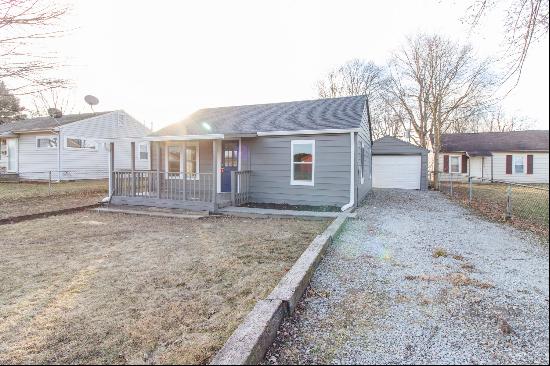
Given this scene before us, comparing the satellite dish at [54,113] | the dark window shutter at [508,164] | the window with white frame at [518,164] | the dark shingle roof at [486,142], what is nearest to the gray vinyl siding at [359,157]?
the dark shingle roof at [486,142]

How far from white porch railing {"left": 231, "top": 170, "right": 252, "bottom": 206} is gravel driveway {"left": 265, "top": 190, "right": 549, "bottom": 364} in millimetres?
5031

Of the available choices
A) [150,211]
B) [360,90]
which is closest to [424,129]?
[360,90]

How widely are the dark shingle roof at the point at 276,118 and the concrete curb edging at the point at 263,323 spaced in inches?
263

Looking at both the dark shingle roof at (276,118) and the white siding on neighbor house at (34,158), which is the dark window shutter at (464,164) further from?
the white siding on neighbor house at (34,158)

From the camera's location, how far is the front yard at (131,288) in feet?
7.75

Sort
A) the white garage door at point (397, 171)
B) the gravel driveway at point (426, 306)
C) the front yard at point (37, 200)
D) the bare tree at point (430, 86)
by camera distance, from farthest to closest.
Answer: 1. the white garage door at point (397, 171)
2. the bare tree at point (430, 86)
3. the front yard at point (37, 200)
4. the gravel driveway at point (426, 306)

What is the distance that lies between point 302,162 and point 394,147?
9628mm

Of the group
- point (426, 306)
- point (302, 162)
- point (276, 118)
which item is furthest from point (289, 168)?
point (426, 306)

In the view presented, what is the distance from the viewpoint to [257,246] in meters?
5.47

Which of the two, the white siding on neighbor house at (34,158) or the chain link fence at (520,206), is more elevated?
the white siding on neighbor house at (34,158)

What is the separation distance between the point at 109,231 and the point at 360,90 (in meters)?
25.0

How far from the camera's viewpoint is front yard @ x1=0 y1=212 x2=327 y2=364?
2363mm

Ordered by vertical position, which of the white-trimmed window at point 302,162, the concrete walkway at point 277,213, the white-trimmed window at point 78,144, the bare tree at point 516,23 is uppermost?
the white-trimmed window at point 78,144

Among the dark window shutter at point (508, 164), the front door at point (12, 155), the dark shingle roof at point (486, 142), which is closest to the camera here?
the front door at point (12, 155)
